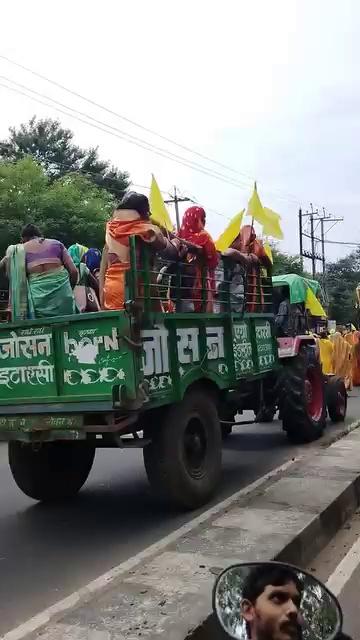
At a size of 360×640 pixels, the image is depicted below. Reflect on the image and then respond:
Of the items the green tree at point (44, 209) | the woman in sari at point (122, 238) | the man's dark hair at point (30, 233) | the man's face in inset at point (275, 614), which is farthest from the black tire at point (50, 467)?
the green tree at point (44, 209)

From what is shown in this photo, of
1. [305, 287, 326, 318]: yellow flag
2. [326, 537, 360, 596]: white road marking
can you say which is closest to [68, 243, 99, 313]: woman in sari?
[326, 537, 360, 596]: white road marking

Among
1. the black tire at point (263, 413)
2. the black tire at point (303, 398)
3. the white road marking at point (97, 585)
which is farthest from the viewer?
the black tire at point (303, 398)

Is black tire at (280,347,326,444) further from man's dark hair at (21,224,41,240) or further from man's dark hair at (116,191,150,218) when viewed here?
man's dark hair at (21,224,41,240)

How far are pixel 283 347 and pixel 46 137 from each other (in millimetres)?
29801

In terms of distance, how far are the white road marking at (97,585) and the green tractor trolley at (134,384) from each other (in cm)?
29

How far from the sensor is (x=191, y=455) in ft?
19.1

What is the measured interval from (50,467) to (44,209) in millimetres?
12517

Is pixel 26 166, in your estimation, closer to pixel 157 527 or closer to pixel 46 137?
pixel 157 527

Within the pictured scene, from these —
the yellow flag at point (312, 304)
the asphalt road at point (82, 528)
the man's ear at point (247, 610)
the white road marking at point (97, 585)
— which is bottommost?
the asphalt road at point (82, 528)

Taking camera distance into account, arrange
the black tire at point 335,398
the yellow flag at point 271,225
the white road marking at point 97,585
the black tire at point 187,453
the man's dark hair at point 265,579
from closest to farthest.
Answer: the man's dark hair at point 265,579 → the white road marking at point 97,585 → the black tire at point 187,453 → the yellow flag at point 271,225 → the black tire at point 335,398

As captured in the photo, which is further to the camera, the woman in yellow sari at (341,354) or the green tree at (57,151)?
the green tree at (57,151)

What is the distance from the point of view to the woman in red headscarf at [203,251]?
6.23 meters

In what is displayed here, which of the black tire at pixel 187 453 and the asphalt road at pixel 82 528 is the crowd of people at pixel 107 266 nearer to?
the black tire at pixel 187 453

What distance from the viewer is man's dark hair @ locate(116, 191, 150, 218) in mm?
5562
